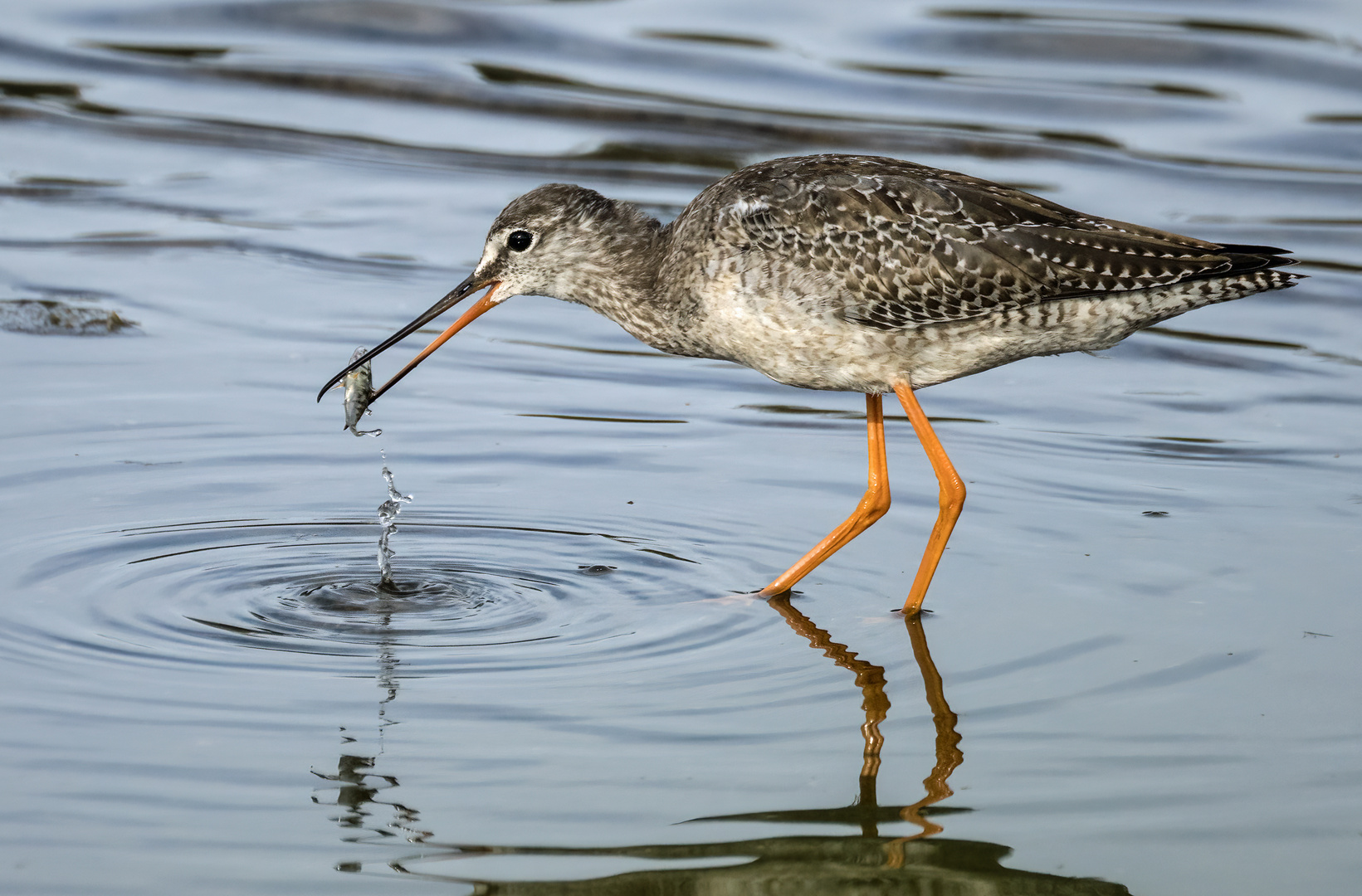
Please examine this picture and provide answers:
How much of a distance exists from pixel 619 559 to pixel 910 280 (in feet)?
5.70

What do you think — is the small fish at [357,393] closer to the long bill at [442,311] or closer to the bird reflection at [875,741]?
the long bill at [442,311]

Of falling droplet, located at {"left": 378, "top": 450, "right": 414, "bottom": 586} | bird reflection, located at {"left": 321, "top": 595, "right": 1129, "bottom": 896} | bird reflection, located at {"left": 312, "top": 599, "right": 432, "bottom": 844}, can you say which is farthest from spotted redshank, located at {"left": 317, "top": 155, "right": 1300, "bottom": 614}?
bird reflection, located at {"left": 312, "top": 599, "right": 432, "bottom": 844}

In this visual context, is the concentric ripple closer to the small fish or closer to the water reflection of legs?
the water reflection of legs

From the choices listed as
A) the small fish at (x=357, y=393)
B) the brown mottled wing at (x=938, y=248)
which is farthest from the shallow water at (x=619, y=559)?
the brown mottled wing at (x=938, y=248)

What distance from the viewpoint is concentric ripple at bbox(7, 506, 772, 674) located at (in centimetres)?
655

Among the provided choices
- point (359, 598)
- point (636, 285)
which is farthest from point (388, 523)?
point (636, 285)

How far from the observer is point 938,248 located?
24.7ft

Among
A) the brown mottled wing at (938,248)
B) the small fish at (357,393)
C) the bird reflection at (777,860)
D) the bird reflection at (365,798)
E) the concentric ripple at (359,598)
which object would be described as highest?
the brown mottled wing at (938,248)

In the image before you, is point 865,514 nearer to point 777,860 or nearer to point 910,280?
point 910,280

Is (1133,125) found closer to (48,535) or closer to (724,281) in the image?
(724,281)

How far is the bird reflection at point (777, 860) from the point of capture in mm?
4922

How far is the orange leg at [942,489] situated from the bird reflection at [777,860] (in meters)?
2.01

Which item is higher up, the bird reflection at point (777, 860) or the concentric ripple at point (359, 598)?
the concentric ripple at point (359, 598)

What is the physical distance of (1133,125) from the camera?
16172 mm
